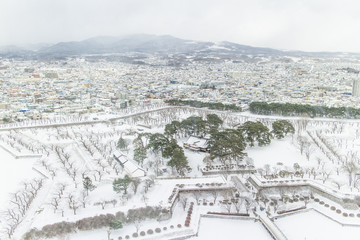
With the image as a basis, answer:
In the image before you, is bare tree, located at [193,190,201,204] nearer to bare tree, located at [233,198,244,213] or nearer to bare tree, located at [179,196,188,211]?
bare tree, located at [179,196,188,211]

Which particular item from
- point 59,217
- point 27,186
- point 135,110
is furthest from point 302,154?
point 135,110

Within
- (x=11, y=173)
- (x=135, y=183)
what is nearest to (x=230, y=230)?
(x=135, y=183)

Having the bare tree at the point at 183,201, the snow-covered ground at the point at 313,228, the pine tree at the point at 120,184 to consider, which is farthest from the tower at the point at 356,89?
the pine tree at the point at 120,184

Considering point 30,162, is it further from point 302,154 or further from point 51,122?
point 302,154

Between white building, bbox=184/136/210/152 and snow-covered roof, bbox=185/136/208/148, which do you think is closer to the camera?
→ white building, bbox=184/136/210/152

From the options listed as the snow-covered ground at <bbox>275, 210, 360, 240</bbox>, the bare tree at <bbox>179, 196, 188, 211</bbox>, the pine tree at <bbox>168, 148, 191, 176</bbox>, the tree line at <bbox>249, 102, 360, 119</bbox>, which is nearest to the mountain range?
the tree line at <bbox>249, 102, 360, 119</bbox>

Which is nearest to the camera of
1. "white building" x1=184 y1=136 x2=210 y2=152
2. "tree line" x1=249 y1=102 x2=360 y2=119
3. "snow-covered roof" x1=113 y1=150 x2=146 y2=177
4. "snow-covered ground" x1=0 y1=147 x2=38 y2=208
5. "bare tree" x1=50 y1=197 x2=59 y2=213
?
"bare tree" x1=50 y1=197 x2=59 y2=213

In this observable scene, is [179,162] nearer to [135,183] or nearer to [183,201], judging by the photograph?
[183,201]
